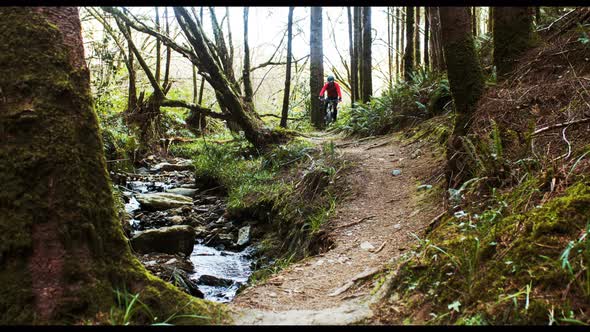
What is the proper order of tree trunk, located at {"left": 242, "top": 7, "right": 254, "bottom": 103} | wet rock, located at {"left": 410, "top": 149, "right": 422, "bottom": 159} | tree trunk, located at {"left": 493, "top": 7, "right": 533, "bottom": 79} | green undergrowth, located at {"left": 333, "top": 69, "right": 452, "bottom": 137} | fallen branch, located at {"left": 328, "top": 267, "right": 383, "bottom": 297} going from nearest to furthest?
fallen branch, located at {"left": 328, "top": 267, "right": 383, "bottom": 297}, tree trunk, located at {"left": 493, "top": 7, "right": 533, "bottom": 79}, wet rock, located at {"left": 410, "top": 149, "right": 422, "bottom": 159}, green undergrowth, located at {"left": 333, "top": 69, "right": 452, "bottom": 137}, tree trunk, located at {"left": 242, "top": 7, "right": 254, "bottom": 103}

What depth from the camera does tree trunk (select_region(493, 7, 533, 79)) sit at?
577cm

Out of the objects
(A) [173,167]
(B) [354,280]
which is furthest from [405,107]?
(A) [173,167]

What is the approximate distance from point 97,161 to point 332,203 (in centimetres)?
376

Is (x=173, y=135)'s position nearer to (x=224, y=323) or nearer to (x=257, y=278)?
(x=257, y=278)

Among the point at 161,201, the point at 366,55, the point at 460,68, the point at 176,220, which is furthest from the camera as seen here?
the point at 366,55

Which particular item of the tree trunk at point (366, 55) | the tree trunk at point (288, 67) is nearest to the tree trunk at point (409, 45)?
the tree trunk at point (366, 55)

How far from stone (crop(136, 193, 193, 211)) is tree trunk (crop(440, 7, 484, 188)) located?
17.9 ft

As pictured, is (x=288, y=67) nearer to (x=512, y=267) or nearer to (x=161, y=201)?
(x=161, y=201)

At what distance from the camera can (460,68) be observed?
4.79 m

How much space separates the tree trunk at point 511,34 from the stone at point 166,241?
4.87m

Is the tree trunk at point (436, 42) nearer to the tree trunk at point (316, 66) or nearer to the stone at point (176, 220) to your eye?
the tree trunk at point (316, 66)

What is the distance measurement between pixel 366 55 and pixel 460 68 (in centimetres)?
836

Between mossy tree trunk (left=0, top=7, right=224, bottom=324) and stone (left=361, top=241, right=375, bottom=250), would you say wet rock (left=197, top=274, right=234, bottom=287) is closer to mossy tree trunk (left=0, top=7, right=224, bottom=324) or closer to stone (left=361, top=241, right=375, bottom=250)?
stone (left=361, top=241, right=375, bottom=250)

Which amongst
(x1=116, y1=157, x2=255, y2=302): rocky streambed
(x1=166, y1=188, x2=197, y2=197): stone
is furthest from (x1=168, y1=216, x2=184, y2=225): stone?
(x1=166, y1=188, x2=197, y2=197): stone
